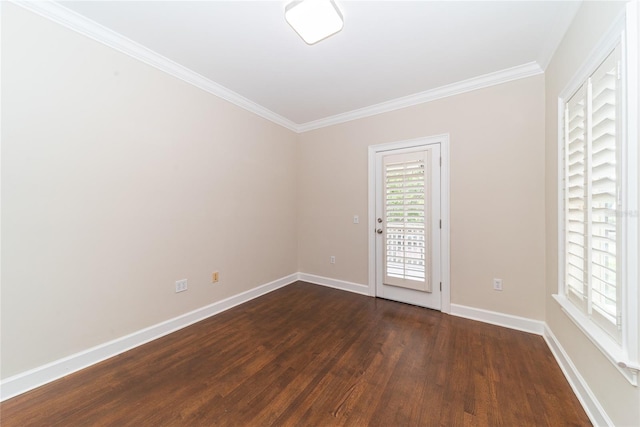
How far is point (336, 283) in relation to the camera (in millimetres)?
3590

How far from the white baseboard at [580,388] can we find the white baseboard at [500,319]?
0.80ft

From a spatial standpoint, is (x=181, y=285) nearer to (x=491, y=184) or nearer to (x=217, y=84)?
(x=217, y=84)

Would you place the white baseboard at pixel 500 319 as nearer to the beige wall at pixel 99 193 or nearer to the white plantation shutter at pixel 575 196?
the white plantation shutter at pixel 575 196

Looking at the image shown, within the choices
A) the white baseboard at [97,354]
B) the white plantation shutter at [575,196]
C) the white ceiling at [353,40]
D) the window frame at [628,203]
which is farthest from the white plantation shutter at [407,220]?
the white baseboard at [97,354]

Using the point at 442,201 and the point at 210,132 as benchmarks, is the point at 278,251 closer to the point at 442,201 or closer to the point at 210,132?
the point at 210,132

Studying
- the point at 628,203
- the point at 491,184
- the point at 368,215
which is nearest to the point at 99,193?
the point at 368,215

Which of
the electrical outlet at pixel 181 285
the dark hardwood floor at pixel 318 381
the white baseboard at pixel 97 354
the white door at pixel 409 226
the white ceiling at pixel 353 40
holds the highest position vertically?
the white ceiling at pixel 353 40

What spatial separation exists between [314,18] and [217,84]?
156 cm

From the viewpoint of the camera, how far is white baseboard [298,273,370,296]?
3357 millimetres

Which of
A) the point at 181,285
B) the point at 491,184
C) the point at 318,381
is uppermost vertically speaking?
the point at 491,184

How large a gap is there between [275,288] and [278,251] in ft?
1.85

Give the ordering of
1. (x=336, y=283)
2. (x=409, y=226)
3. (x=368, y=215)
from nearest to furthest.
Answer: (x=409, y=226), (x=368, y=215), (x=336, y=283)

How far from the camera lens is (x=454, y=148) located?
2.69m

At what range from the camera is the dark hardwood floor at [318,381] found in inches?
53.9
